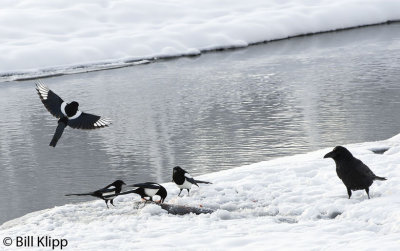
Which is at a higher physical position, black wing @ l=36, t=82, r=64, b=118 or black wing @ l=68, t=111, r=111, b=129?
black wing @ l=36, t=82, r=64, b=118

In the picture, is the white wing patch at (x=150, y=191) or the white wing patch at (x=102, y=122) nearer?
the white wing patch at (x=102, y=122)

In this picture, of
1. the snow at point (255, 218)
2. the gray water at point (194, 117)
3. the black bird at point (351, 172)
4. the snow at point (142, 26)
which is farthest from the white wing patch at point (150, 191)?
the snow at point (142, 26)

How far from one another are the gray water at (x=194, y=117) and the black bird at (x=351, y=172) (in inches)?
211

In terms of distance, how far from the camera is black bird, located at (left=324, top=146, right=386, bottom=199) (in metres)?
9.70

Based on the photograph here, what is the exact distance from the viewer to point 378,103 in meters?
21.5

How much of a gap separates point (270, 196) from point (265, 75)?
18703 mm

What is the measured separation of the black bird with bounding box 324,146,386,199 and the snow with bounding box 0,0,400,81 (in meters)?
27.2

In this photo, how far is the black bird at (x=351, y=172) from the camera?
9695mm

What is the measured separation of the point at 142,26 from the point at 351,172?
36.2 m

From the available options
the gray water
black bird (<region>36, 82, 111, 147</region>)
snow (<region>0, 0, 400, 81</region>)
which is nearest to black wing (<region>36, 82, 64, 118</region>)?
black bird (<region>36, 82, 111, 147</region>)

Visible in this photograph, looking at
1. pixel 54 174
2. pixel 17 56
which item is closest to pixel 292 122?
pixel 54 174

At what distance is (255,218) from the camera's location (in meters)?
9.44

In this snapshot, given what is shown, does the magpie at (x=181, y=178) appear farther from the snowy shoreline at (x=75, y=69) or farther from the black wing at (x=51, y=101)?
the snowy shoreline at (x=75, y=69)

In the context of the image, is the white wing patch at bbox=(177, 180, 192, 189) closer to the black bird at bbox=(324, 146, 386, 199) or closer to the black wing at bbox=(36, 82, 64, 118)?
the black wing at bbox=(36, 82, 64, 118)
